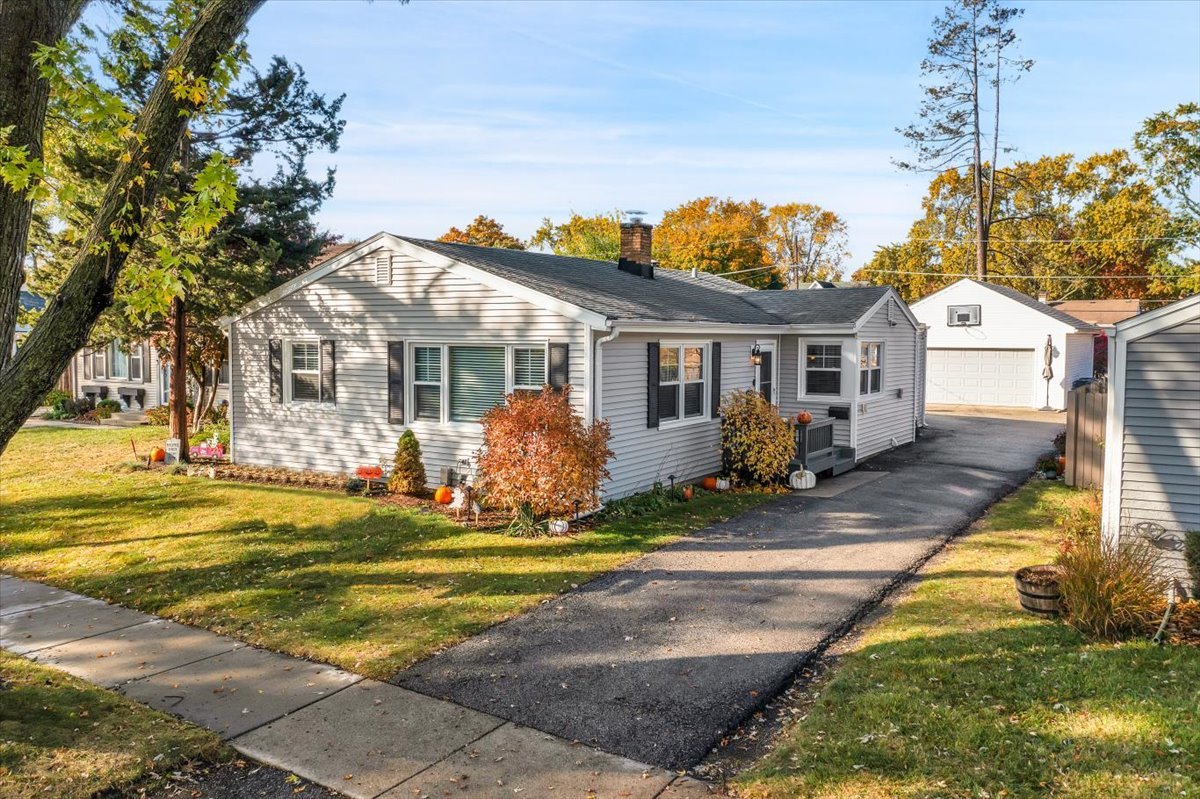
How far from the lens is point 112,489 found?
1445 cm

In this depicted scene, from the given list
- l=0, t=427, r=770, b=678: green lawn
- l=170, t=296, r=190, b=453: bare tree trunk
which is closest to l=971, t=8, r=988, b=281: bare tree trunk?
l=0, t=427, r=770, b=678: green lawn

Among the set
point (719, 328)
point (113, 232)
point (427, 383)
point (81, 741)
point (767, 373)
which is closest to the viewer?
point (113, 232)

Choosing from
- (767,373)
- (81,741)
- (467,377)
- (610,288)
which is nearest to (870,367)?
(767,373)

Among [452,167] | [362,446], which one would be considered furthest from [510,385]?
[452,167]

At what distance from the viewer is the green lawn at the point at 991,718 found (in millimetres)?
4805

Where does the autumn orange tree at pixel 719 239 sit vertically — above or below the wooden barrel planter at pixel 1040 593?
above

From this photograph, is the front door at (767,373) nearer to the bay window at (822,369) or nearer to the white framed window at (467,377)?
the bay window at (822,369)

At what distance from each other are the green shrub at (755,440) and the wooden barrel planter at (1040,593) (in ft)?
21.9

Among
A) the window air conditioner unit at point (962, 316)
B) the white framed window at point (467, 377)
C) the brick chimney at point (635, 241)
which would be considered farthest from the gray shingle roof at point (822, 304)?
the window air conditioner unit at point (962, 316)

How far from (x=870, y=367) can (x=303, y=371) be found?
12.2 metres

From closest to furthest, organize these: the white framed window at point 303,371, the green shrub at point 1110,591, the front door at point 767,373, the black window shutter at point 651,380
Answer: the green shrub at point 1110,591 < the black window shutter at point 651,380 < the white framed window at point 303,371 < the front door at point 767,373

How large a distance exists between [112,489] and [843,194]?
149 feet

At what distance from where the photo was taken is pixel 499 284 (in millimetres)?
12664

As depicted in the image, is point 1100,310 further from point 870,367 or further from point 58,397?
point 58,397
